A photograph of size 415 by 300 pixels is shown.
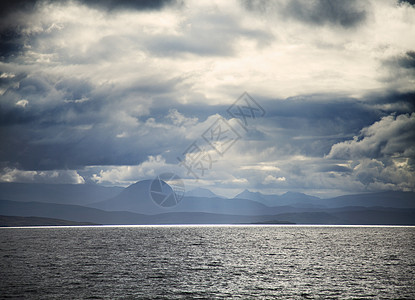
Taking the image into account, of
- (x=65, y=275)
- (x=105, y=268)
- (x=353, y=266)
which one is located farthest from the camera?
(x=353, y=266)

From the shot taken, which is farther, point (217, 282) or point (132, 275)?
point (132, 275)

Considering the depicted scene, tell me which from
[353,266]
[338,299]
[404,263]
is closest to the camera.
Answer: [338,299]

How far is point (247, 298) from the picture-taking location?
67.3m

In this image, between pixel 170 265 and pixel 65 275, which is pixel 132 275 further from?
pixel 170 265

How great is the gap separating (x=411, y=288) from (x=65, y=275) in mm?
70543

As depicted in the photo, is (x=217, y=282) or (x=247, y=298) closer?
(x=247, y=298)

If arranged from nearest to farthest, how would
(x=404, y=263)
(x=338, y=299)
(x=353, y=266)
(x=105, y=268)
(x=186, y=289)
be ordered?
1. (x=338, y=299)
2. (x=186, y=289)
3. (x=105, y=268)
4. (x=353, y=266)
5. (x=404, y=263)

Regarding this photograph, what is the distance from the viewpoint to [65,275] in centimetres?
9012

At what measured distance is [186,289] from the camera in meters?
75.4

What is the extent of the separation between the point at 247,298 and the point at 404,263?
74180 mm

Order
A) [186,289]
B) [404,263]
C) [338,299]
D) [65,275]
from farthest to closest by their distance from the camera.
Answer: [404,263] → [65,275] → [186,289] → [338,299]

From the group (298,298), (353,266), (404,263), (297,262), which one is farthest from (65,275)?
(404,263)

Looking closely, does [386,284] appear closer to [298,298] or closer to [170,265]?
[298,298]

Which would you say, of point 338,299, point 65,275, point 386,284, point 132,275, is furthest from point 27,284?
point 386,284
